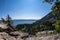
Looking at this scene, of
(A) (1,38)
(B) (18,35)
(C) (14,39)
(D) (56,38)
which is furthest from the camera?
(B) (18,35)

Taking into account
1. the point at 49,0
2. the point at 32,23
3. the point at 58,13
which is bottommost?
the point at 32,23

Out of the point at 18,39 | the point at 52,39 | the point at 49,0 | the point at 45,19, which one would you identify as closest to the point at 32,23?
the point at 45,19

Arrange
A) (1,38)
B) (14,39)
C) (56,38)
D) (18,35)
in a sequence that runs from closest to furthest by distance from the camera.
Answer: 1. (56,38)
2. (1,38)
3. (14,39)
4. (18,35)

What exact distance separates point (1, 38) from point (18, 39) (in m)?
0.88

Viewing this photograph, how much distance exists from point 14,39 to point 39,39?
143 centimetres

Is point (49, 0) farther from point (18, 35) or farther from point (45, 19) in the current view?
point (45, 19)

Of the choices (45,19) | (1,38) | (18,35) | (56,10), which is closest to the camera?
(1,38)

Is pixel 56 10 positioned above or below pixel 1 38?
above

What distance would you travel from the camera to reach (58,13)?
9609 millimetres

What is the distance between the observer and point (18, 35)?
875 cm

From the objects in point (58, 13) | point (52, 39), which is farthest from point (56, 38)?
point (58, 13)

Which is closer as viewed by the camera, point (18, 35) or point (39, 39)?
point (39, 39)

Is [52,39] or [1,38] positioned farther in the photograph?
[1,38]

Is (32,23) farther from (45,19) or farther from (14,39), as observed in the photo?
(14,39)
